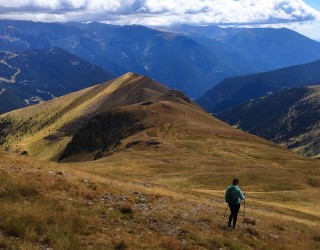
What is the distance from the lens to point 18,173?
2891 cm

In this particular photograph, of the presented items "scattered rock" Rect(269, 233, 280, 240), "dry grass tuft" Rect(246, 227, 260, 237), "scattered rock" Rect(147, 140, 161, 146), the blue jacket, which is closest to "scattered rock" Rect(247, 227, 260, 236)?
"dry grass tuft" Rect(246, 227, 260, 237)

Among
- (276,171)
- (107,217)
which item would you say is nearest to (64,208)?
(107,217)

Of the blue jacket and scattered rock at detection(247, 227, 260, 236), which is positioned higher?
the blue jacket

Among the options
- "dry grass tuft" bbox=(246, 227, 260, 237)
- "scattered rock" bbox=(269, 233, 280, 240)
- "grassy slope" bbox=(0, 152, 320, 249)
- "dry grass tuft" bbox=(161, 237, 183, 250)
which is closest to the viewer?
"grassy slope" bbox=(0, 152, 320, 249)

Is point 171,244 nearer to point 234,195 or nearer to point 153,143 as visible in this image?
point 234,195

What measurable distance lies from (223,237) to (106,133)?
5402 inches

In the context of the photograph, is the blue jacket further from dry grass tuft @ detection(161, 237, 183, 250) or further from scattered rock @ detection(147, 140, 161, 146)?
scattered rock @ detection(147, 140, 161, 146)

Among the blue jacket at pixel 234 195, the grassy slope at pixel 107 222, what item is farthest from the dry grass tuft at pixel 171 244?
the blue jacket at pixel 234 195

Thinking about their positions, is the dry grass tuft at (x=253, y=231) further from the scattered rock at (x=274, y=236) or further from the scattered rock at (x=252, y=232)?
the scattered rock at (x=274, y=236)

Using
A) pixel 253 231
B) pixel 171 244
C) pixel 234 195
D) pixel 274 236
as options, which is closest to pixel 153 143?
pixel 274 236

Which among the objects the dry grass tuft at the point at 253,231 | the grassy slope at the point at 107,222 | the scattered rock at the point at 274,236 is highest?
the grassy slope at the point at 107,222

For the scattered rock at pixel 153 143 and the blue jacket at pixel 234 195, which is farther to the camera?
the scattered rock at pixel 153 143

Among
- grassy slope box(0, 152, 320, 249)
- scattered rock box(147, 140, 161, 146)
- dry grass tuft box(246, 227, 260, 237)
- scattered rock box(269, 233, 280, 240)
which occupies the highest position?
grassy slope box(0, 152, 320, 249)

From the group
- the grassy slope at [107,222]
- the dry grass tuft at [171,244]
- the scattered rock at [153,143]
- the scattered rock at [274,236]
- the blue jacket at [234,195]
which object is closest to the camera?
the grassy slope at [107,222]
